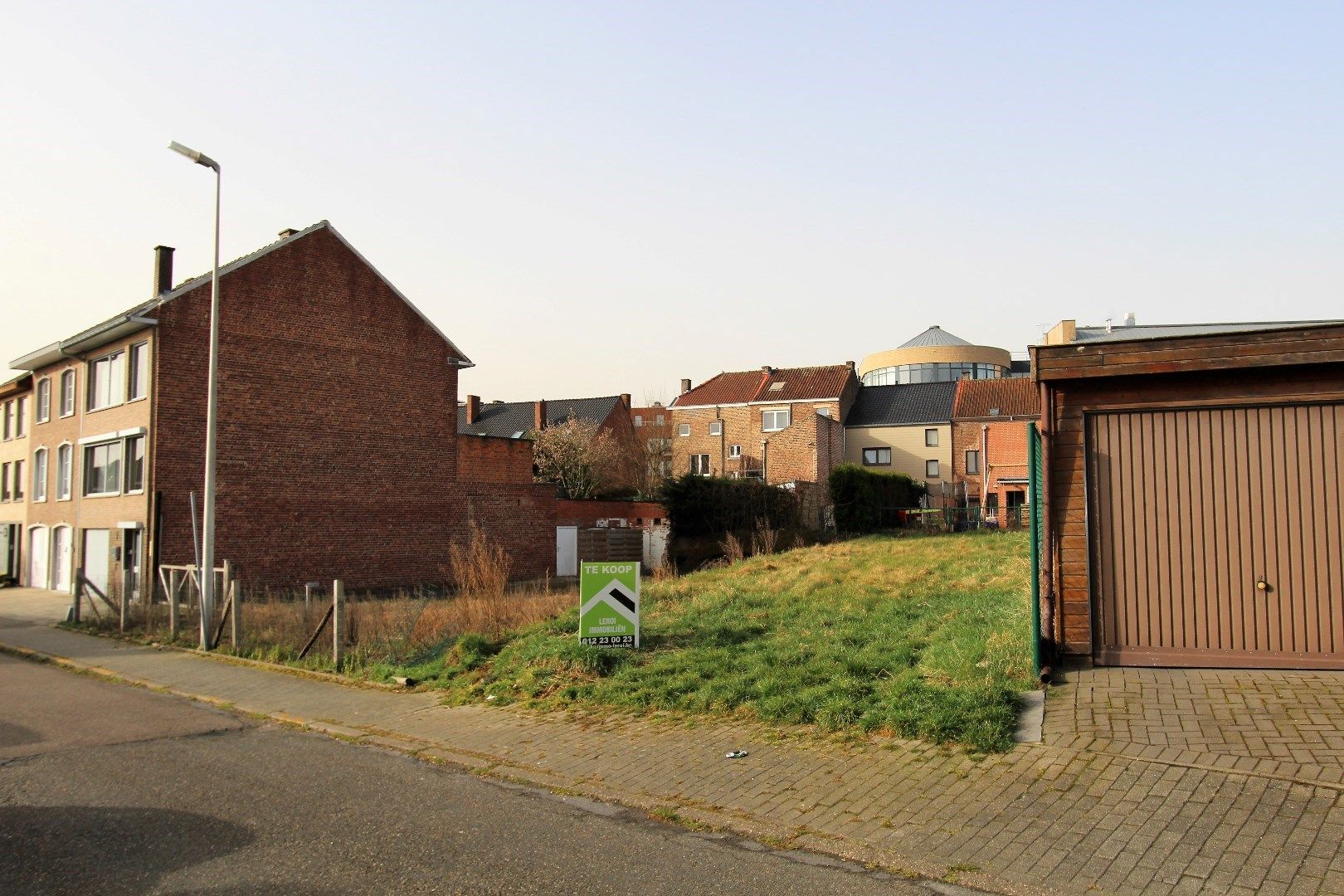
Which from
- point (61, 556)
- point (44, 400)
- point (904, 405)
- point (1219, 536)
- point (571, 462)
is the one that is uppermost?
point (904, 405)

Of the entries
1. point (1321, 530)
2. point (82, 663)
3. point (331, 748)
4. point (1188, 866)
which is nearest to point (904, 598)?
point (1321, 530)

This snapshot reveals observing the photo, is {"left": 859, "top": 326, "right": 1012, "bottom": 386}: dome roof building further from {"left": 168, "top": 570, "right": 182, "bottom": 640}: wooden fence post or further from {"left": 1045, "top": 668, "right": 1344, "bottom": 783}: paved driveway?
{"left": 1045, "top": 668, "right": 1344, "bottom": 783}: paved driveway

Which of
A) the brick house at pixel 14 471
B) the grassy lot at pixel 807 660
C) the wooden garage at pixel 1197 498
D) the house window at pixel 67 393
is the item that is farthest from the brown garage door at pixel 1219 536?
the brick house at pixel 14 471

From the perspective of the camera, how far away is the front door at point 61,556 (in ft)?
103

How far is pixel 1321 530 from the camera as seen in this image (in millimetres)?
8766

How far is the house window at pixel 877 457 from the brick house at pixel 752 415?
167cm

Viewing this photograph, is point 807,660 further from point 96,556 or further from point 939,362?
point 939,362

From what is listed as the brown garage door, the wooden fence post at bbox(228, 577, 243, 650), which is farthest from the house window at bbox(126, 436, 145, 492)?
the brown garage door

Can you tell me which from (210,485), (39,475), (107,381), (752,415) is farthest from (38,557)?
(752,415)

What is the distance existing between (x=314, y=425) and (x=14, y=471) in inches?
676

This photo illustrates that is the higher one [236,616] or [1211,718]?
[1211,718]

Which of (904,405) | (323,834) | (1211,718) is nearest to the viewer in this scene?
(323,834)

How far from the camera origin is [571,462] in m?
49.8

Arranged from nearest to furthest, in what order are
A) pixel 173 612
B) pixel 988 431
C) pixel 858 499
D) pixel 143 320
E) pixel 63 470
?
1. pixel 173 612
2. pixel 143 320
3. pixel 63 470
4. pixel 858 499
5. pixel 988 431
